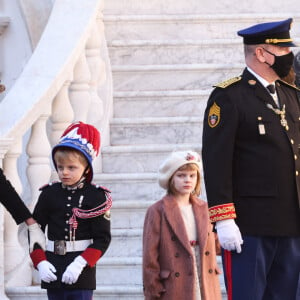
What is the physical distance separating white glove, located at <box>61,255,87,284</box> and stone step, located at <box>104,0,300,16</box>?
12.1 ft

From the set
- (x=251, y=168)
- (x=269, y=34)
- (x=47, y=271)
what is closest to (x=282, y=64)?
(x=269, y=34)

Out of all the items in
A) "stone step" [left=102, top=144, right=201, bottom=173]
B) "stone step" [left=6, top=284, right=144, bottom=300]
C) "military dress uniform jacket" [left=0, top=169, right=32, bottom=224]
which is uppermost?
"stone step" [left=102, top=144, right=201, bottom=173]

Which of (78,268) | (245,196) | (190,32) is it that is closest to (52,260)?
(78,268)

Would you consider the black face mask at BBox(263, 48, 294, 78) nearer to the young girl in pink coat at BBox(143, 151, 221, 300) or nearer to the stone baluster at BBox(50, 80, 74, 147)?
the young girl in pink coat at BBox(143, 151, 221, 300)

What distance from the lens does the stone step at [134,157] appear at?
791cm

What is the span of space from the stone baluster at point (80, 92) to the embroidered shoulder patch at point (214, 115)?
256 cm

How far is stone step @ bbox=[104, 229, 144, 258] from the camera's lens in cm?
728

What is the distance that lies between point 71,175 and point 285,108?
1.10m

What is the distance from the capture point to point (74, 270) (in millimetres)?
5746

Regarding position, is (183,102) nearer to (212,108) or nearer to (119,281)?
(119,281)

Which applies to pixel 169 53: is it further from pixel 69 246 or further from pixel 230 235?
pixel 230 235

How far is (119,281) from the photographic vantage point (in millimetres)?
7051

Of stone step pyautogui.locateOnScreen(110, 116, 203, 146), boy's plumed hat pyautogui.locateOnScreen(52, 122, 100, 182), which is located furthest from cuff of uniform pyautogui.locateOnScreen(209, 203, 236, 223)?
stone step pyautogui.locateOnScreen(110, 116, 203, 146)

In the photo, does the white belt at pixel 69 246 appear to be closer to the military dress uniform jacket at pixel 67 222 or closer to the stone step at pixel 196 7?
the military dress uniform jacket at pixel 67 222
